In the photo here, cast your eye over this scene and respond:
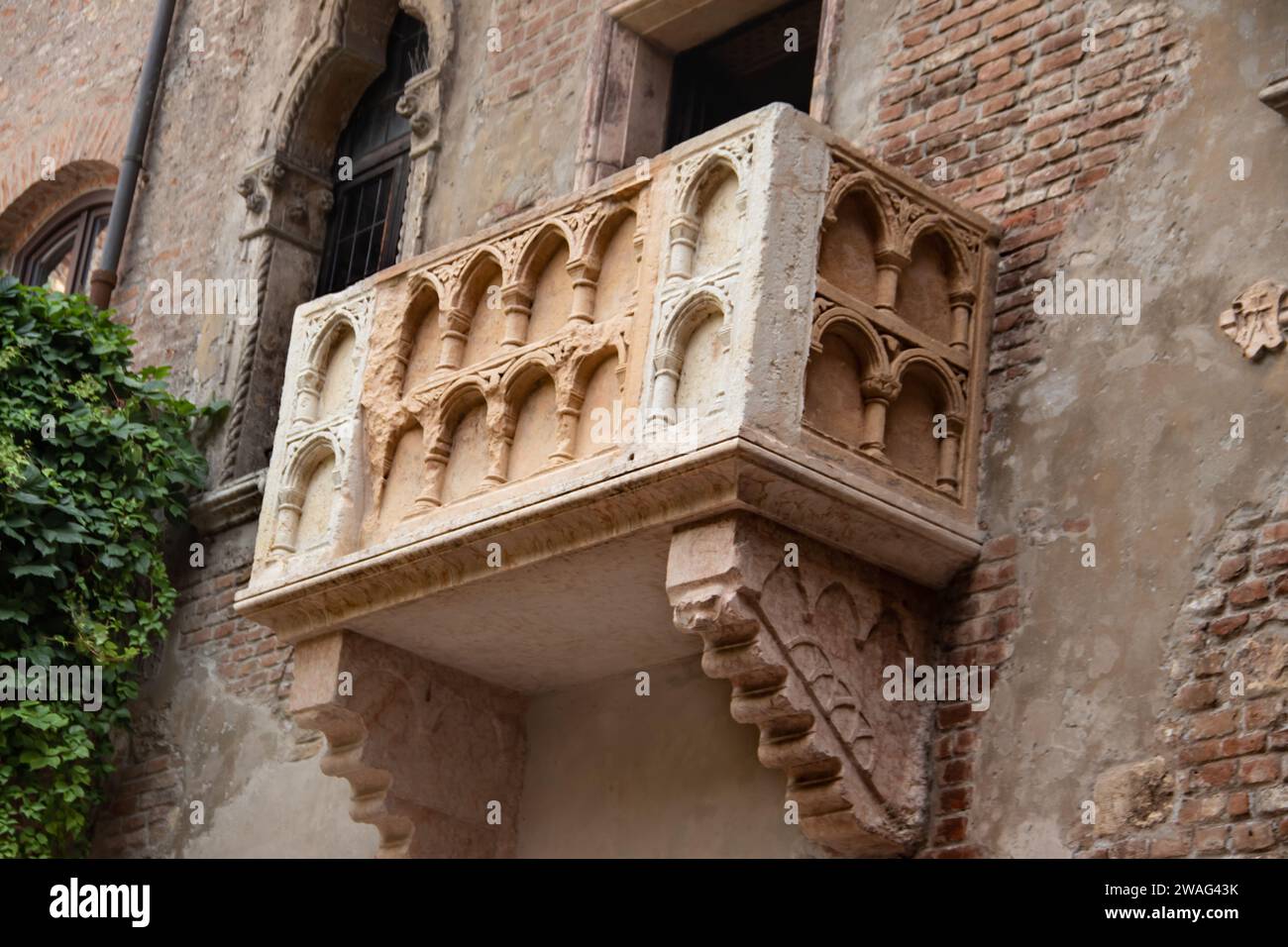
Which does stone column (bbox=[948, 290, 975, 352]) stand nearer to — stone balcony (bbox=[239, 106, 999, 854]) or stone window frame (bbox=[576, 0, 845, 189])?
stone balcony (bbox=[239, 106, 999, 854])

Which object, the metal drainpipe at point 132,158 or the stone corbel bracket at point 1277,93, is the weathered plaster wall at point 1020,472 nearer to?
the stone corbel bracket at point 1277,93

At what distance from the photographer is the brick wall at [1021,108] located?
6969mm

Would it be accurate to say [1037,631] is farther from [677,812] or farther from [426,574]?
[426,574]

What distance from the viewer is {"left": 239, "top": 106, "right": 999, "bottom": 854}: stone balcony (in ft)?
21.2

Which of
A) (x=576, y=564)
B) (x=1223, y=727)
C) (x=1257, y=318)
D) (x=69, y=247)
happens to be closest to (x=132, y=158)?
(x=69, y=247)

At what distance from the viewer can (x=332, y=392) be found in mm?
7969

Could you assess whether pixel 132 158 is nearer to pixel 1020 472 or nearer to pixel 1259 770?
pixel 1020 472

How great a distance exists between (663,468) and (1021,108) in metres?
1.94

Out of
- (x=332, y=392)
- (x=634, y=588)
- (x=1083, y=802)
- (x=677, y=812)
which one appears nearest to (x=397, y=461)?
(x=332, y=392)

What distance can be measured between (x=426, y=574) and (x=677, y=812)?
3.87ft

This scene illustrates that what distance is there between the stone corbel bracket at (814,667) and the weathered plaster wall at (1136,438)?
0.30 m

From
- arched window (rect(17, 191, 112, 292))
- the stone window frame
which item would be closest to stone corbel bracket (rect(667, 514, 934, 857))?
the stone window frame

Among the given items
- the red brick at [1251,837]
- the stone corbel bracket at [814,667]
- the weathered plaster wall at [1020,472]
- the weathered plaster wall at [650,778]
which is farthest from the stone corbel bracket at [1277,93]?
the weathered plaster wall at [650,778]

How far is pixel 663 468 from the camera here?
20.9 feet
